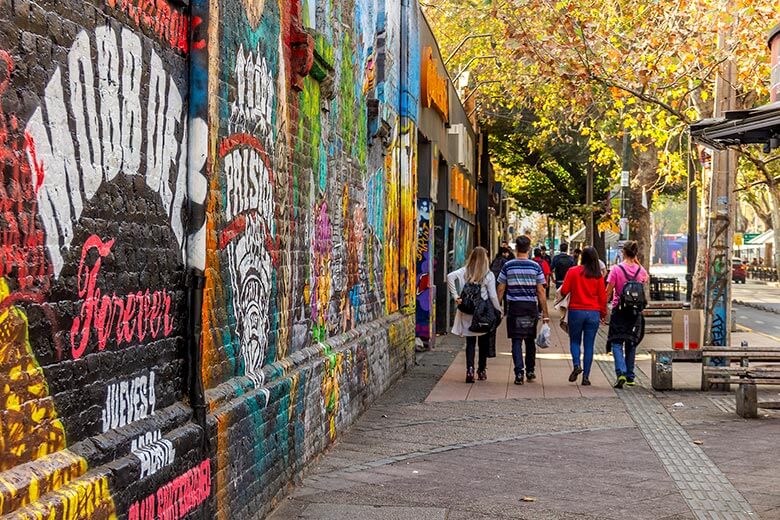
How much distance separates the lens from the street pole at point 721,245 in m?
14.2

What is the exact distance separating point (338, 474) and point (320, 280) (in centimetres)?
195

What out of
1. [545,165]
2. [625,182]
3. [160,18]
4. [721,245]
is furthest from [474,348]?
[545,165]

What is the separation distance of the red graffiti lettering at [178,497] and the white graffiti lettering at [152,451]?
11cm

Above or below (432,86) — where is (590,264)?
below

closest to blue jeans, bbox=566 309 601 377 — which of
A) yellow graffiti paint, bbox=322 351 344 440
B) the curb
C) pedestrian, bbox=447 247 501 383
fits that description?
pedestrian, bbox=447 247 501 383

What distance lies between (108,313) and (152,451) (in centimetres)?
73

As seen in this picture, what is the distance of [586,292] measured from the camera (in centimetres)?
1359

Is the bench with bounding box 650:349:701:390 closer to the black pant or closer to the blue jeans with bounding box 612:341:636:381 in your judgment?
the blue jeans with bounding box 612:341:636:381

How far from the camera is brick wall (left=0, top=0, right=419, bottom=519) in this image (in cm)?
388

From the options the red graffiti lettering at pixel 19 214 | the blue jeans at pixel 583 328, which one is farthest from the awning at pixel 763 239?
the red graffiti lettering at pixel 19 214

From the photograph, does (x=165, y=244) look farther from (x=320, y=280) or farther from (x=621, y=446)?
(x=621, y=446)

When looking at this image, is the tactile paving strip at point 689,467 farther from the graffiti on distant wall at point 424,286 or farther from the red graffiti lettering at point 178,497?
the graffiti on distant wall at point 424,286

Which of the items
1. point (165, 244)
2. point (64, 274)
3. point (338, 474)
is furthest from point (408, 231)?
point (64, 274)

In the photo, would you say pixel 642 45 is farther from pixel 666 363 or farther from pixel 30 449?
pixel 30 449
